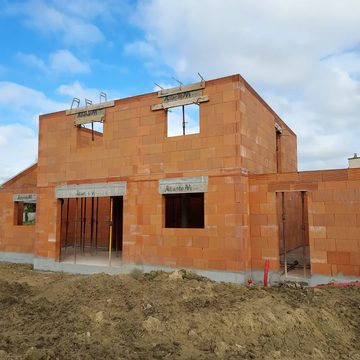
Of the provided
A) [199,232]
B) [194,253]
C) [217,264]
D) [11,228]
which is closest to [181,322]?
[217,264]

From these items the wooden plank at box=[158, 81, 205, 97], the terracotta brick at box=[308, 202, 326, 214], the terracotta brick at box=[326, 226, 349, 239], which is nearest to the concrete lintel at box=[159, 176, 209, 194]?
the wooden plank at box=[158, 81, 205, 97]

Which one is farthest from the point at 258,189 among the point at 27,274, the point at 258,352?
the point at 27,274

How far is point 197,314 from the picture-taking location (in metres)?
6.49

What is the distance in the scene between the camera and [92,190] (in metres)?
11.4

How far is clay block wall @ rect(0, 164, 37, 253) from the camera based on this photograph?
13695 millimetres

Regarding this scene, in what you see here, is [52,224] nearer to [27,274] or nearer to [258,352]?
[27,274]

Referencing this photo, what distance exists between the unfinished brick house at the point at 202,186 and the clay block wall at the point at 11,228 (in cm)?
163

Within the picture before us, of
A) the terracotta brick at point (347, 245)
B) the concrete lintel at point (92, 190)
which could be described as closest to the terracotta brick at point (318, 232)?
the terracotta brick at point (347, 245)

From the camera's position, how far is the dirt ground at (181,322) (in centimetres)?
538

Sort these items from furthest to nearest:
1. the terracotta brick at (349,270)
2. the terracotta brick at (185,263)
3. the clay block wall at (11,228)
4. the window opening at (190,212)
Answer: the window opening at (190,212), the clay block wall at (11,228), the terracotta brick at (185,263), the terracotta brick at (349,270)

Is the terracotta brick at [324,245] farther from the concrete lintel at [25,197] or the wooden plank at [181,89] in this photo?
the concrete lintel at [25,197]

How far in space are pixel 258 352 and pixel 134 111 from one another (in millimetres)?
8023

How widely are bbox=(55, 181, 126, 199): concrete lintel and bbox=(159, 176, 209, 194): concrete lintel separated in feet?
5.09

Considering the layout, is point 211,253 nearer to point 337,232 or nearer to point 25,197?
point 337,232
